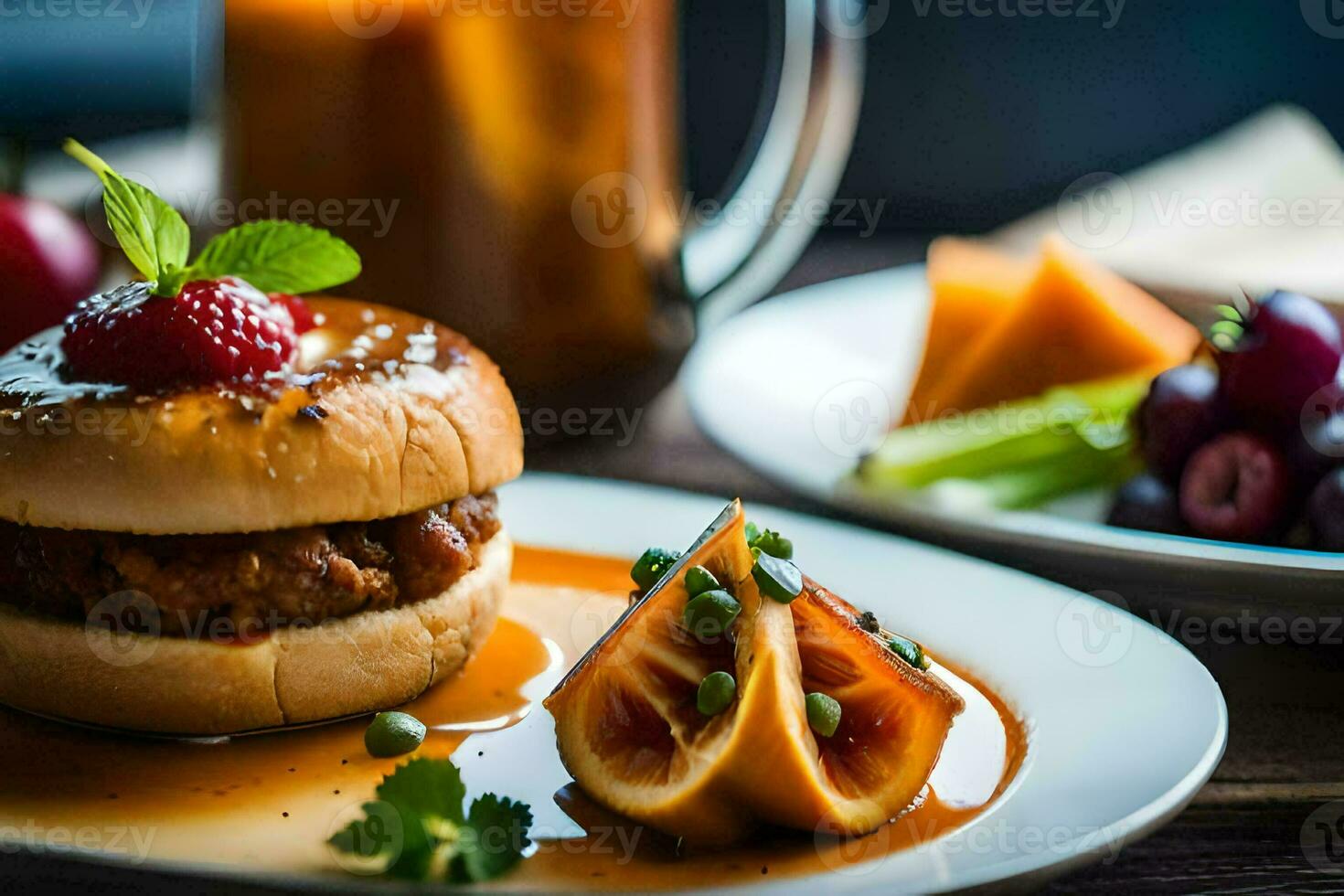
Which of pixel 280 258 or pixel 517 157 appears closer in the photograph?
pixel 280 258

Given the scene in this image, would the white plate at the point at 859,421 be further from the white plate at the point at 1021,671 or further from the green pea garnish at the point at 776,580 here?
the green pea garnish at the point at 776,580

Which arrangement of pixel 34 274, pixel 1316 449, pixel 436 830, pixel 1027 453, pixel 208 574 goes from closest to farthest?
pixel 436 830, pixel 208 574, pixel 1316 449, pixel 1027 453, pixel 34 274

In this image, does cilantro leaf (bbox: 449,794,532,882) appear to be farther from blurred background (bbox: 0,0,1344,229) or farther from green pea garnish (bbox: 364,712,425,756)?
blurred background (bbox: 0,0,1344,229)

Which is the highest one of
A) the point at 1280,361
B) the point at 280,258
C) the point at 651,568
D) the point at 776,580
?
the point at 280,258

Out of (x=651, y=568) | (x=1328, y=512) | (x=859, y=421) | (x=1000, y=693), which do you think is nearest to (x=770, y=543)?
(x=651, y=568)

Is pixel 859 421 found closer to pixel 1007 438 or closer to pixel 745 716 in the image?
pixel 1007 438

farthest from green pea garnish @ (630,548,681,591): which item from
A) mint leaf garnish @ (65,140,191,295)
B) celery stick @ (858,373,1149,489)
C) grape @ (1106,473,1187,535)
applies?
grape @ (1106,473,1187,535)

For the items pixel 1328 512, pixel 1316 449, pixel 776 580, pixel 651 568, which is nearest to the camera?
pixel 776 580

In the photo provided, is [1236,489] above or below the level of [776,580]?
below
